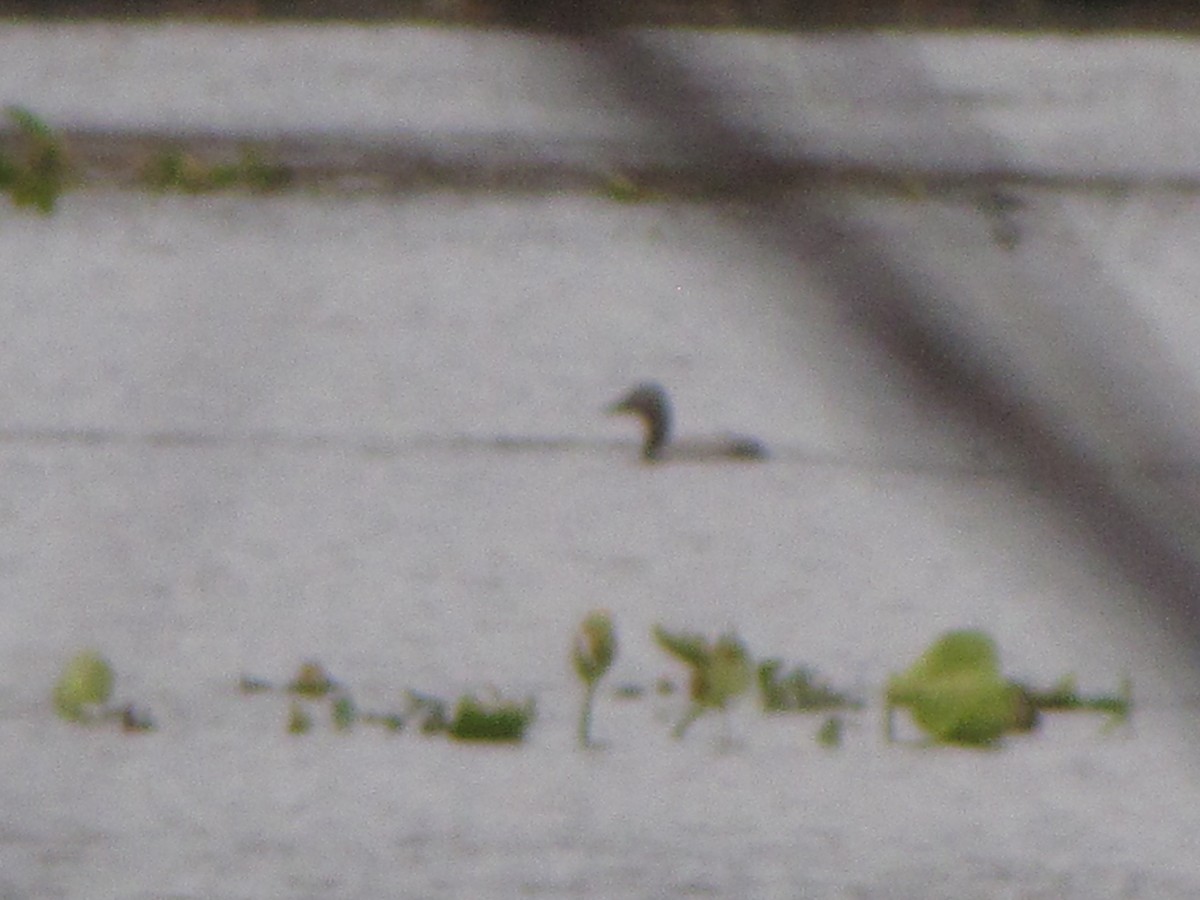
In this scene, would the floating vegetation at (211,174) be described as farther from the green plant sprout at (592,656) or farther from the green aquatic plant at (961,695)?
the green aquatic plant at (961,695)

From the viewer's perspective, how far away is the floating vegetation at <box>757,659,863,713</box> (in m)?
1.20

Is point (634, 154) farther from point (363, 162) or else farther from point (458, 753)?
point (458, 753)

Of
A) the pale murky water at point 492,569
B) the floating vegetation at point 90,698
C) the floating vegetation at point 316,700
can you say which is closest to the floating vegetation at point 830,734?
the pale murky water at point 492,569

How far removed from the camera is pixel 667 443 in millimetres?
1508

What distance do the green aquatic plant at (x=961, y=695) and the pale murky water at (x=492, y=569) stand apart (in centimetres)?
2

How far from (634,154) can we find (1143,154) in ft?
1.47

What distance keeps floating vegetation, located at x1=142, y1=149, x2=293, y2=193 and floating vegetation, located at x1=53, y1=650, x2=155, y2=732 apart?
0.67 meters

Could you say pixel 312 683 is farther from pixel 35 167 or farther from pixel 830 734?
pixel 35 167

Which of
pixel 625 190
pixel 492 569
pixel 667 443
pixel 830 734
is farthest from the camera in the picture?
pixel 625 190

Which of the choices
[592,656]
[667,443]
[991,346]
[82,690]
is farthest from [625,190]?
[82,690]

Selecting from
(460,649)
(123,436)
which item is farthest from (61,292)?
(460,649)

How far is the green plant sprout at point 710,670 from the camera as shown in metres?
1.19

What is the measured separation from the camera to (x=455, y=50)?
1902mm

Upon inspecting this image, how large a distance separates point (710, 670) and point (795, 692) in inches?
2.0
